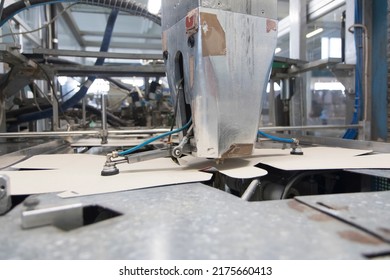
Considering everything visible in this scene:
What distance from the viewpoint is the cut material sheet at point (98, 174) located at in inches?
27.7

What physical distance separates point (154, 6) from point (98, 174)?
1728 mm

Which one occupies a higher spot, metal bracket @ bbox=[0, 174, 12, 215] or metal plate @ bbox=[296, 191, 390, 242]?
metal bracket @ bbox=[0, 174, 12, 215]

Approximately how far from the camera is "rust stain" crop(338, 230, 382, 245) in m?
0.40

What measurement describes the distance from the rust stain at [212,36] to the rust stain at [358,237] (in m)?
0.59

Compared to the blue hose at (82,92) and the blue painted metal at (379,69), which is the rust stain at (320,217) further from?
the blue hose at (82,92)

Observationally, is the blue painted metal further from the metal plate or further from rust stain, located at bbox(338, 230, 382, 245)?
rust stain, located at bbox(338, 230, 382, 245)

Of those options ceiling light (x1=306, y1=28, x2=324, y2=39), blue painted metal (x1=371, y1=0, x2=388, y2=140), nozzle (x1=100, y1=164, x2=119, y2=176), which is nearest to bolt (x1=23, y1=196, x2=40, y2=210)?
nozzle (x1=100, y1=164, x2=119, y2=176)

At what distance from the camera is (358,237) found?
16.1 inches

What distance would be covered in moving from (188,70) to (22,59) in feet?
4.06

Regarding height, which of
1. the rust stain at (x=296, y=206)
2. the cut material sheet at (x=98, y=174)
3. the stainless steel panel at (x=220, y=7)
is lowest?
the rust stain at (x=296, y=206)

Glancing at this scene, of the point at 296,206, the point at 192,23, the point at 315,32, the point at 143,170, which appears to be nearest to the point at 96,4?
the point at 192,23

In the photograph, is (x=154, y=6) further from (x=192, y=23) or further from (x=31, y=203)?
(x=31, y=203)

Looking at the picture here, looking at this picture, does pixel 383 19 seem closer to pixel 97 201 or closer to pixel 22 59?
pixel 97 201

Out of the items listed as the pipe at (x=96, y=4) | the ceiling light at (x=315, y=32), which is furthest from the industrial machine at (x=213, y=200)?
the ceiling light at (x=315, y=32)
